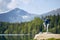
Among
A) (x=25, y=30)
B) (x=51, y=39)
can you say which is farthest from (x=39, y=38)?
(x=25, y=30)

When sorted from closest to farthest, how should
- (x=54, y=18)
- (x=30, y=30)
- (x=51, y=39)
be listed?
(x=51, y=39) < (x=54, y=18) < (x=30, y=30)

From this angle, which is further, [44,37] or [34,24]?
[34,24]

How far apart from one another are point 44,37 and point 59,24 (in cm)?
5038

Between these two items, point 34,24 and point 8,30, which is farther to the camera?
point 8,30

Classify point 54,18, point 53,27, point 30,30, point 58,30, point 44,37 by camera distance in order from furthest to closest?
point 30,30
point 54,18
point 53,27
point 58,30
point 44,37

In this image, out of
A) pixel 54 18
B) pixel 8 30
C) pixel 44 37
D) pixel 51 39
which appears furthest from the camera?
pixel 8 30

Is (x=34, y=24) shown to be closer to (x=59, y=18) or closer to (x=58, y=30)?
(x=59, y=18)

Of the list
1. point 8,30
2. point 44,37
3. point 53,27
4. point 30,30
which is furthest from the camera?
point 8,30

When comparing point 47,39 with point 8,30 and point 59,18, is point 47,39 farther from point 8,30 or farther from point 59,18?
point 8,30

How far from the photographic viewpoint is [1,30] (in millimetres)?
101375

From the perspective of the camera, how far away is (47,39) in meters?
16.4

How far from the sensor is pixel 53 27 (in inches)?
2579

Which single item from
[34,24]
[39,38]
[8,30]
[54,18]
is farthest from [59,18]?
[39,38]

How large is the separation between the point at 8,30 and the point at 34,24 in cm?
2712
